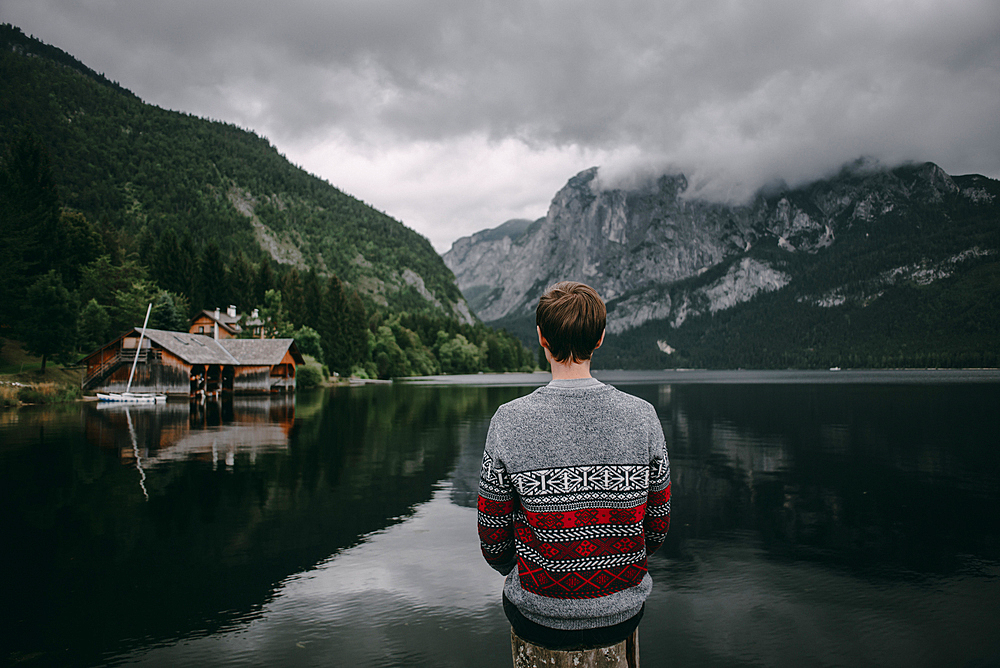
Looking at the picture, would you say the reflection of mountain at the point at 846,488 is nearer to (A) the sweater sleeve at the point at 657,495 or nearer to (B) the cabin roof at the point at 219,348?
(A) the sweater sleeve at the point at 657,495

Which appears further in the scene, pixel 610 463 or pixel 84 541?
pixel 84 541

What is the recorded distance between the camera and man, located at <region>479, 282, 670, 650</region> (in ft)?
9.18

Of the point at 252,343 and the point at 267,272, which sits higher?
the point at 267,272

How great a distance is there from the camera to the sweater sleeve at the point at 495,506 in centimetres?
286

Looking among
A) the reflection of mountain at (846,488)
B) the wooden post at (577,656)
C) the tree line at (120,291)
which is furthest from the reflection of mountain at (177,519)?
the tree line at (120,291)

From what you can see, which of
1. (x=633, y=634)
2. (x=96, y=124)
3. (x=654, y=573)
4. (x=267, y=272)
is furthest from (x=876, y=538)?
(x=96, y=124)

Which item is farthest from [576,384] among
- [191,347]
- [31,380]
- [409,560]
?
[191,347]

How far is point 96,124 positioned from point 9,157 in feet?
539

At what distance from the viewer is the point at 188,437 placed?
85.7ft

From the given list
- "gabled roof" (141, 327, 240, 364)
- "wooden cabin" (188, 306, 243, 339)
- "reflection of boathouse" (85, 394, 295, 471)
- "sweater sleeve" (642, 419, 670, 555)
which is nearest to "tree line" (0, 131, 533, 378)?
"wooden cabin" (188, 306, 243, 339)

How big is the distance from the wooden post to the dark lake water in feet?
15.6

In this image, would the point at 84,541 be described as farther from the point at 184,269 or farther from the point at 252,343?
the point at 184,269

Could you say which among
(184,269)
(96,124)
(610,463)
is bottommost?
(610,463)

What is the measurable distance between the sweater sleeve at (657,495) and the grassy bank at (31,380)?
50241 millimetres
